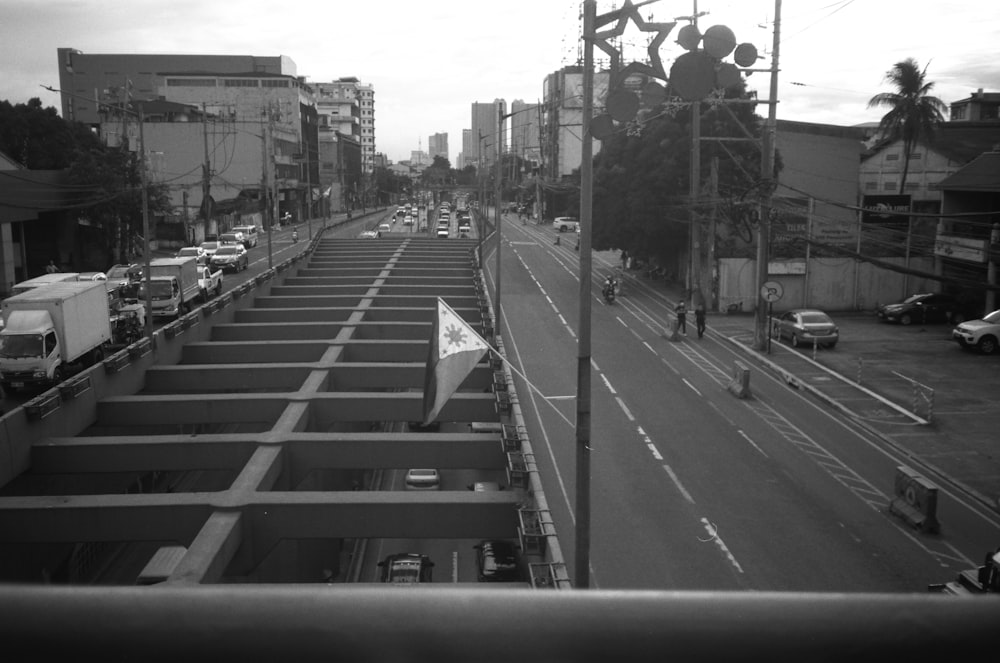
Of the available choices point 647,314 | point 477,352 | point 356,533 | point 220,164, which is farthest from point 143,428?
point 220,164

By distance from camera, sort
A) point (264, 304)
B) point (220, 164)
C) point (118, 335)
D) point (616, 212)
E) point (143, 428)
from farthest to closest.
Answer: point (220, 164) → point (616, 212) → point (118, 335) → point (264, 304) → point (143, 428)

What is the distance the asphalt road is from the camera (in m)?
16.5

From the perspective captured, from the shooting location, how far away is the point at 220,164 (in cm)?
8619

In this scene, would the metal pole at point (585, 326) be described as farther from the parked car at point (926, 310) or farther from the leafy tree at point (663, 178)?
the parked car at point (926, 310)

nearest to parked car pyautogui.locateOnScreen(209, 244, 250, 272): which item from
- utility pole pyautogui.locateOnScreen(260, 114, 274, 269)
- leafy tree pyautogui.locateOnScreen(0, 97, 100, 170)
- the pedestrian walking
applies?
utility pole pyautogui.locateOnScreen(260, 114, 274, 269)

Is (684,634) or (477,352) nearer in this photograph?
(684,634)

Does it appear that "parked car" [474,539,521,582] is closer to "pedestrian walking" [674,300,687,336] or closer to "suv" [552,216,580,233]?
"pedestrian walking" [674,300,687,336]

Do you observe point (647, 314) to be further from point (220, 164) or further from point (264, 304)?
point (220, 164)

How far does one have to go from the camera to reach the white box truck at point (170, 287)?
39.5 metres

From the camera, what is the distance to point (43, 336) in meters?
26.7

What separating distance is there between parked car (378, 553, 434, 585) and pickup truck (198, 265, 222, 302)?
96.0 ft

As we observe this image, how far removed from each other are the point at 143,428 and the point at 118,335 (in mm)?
17745

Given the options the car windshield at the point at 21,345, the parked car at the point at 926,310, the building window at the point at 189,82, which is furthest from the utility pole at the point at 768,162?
the building window at the point at 189,82

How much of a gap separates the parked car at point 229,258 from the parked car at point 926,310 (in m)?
40.7
